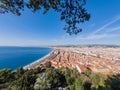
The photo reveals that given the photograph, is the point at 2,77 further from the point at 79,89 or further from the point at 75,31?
the point at 75,31

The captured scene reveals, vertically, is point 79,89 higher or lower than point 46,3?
lower

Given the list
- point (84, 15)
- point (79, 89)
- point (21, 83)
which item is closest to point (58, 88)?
point (79, 89)

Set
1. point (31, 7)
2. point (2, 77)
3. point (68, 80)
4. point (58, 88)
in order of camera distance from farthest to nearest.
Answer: point (2, 77)
point (68, 80)
point (58, 88)
point (31, 7)

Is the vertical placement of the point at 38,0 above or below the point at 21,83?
above

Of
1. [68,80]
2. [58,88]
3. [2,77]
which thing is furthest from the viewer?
[2,77]

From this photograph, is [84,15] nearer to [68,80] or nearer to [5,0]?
[5,0]

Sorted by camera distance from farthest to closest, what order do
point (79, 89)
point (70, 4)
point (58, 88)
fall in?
1. point (58, 88)
2. point (79, 89)
3. point (70, 4)

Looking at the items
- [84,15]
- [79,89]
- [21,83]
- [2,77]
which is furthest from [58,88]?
[84,15]

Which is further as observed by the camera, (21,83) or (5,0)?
(21,83)

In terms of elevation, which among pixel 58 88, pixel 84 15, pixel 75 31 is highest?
pixel 84 15
